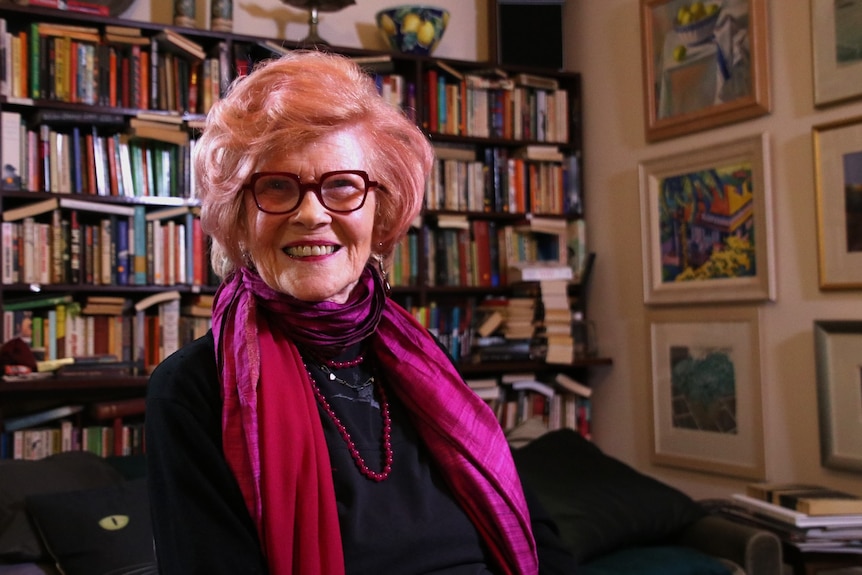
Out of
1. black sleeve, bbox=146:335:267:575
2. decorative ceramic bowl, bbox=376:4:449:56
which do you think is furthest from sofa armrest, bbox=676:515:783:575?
decorative ceramic bowl, bbox=376:4:449:56

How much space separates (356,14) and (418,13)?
0.37 metres

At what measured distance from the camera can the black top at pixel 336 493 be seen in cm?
103

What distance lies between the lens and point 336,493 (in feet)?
3.85

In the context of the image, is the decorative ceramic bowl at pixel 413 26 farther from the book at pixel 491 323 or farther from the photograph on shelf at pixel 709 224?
the book at pixel 491 323

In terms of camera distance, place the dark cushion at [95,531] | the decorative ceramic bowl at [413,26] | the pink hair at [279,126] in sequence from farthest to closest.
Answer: the decorative ceramic bowl at [413,26]
the dark cushion at [95,531]
the pink hair at [279,126]

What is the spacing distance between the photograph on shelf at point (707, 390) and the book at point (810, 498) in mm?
353

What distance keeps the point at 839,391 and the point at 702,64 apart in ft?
4.37

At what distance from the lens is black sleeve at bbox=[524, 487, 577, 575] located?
142 cm

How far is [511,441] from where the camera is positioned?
3148 mm

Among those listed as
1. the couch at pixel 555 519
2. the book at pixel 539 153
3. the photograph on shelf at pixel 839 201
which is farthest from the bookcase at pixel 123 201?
the photograph on shelf at pixel 839 201

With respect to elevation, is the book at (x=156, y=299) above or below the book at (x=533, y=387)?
above

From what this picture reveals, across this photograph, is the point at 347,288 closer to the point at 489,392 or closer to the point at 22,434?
the point at 22,434

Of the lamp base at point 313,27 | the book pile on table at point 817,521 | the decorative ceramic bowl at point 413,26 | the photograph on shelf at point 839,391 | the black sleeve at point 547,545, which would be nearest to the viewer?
the black sleeve at point 547,545

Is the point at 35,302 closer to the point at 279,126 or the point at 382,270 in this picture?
the point at 382,270
